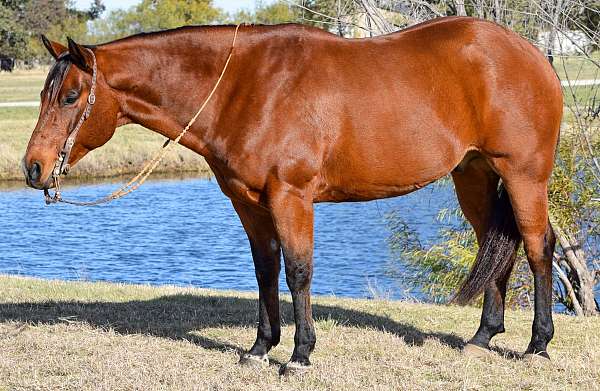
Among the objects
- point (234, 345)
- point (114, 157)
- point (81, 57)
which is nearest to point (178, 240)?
point (114, 157)

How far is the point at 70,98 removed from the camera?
4.70 m

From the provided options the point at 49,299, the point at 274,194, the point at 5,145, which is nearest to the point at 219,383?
the point at 274,194

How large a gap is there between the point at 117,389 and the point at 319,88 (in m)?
2.02

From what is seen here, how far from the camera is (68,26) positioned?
67750mm

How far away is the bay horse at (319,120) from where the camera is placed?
15.8 feet

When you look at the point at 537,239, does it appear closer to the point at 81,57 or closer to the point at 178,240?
the point at 81,57

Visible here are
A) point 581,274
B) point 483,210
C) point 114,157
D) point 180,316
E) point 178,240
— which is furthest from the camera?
point 114,157

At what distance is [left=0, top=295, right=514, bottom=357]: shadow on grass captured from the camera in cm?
614

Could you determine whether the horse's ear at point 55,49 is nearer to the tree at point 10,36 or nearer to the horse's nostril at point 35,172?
the horse's nostril at point 35,172

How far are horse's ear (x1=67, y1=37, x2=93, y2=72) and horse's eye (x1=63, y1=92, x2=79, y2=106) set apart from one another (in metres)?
0.15

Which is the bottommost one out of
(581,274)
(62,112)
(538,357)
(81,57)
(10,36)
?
(581,274)

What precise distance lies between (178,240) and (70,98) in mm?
11222

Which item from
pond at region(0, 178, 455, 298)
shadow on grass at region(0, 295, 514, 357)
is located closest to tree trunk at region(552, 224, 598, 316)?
pond at region(0, 178, 455, 298)

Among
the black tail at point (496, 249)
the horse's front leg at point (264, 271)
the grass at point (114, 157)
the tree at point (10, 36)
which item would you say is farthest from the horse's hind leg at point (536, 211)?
the tree at point (10, 36)
